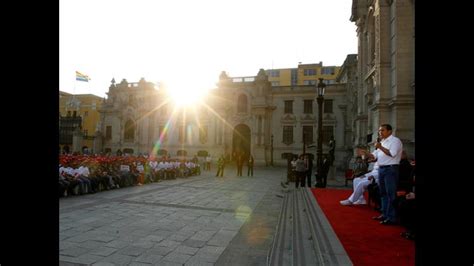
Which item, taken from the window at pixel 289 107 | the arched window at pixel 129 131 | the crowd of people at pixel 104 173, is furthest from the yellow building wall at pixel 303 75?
the crowd of people at pixel 104 173

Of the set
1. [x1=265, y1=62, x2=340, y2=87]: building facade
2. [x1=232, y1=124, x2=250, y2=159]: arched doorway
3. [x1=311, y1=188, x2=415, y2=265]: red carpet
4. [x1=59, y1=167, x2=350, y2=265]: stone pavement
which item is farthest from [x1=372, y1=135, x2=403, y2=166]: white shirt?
[x1=265, y1=62, x2=340, y2=87]: building facade

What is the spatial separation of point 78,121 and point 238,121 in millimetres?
24745

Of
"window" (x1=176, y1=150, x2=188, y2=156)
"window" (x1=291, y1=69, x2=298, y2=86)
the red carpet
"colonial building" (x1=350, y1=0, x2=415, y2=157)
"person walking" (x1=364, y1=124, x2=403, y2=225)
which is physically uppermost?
"window" (x1=291, y1=69, x2=298, y2=86)

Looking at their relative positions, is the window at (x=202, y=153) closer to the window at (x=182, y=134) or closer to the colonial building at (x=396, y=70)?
the window at (x=182, y=134)

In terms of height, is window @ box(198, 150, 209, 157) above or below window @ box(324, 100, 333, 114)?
below

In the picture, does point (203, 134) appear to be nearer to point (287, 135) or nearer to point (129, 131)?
point (287, 135)

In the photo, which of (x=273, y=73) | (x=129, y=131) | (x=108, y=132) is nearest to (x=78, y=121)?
(x=108, y=132)

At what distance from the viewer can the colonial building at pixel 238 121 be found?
39669 millimetres

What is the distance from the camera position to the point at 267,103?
136ft

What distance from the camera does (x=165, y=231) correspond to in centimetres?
613

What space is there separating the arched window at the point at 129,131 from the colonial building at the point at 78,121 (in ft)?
17.6

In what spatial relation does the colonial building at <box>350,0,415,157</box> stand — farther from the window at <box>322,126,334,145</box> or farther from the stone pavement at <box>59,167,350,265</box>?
the window at <box>322,126,334,145</box>

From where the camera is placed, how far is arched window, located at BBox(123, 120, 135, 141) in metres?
46.7
